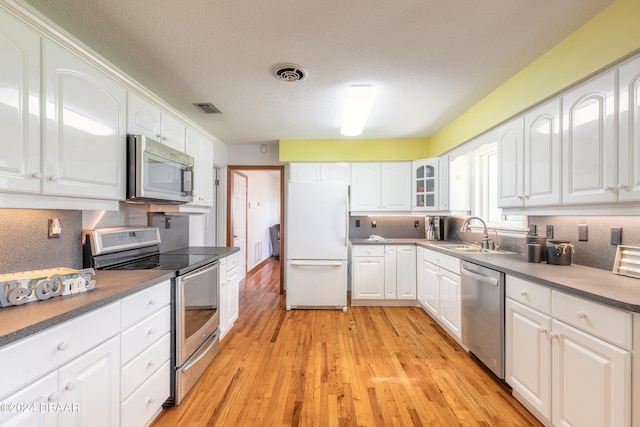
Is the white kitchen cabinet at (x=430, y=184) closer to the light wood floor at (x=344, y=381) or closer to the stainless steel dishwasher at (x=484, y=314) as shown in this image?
the stainless steel dishwasher at (x=484, y=314)

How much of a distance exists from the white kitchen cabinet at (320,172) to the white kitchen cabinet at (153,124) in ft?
5.75

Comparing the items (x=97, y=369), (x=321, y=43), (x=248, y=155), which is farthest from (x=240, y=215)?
(x=97, y=369)

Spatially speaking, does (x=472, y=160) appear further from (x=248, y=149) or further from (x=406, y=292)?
(x=248, y=149)

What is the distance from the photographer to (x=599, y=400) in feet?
4.05

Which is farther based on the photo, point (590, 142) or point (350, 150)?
point (350, 150)

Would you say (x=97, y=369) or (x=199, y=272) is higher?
(x=199, y=272)

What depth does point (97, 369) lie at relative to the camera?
119cm

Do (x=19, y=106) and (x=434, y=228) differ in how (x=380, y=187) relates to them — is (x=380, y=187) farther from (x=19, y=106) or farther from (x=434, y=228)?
(x=19, y=106)

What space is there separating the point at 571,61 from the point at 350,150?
256cm

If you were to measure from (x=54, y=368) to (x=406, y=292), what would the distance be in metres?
3.42

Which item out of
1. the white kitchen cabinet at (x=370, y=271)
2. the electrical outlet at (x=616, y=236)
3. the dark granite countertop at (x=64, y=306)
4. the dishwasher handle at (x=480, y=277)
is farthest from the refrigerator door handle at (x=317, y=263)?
the electrical outlet at (x=616, y=236)

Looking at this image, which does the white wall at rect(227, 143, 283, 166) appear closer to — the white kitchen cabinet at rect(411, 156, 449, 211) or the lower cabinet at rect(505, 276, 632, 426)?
the white kitchen cabinet at rect(411, 156, 449, 211)

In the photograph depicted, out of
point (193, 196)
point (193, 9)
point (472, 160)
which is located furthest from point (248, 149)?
point (472, 160)

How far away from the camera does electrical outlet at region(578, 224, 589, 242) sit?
1.91 meters
